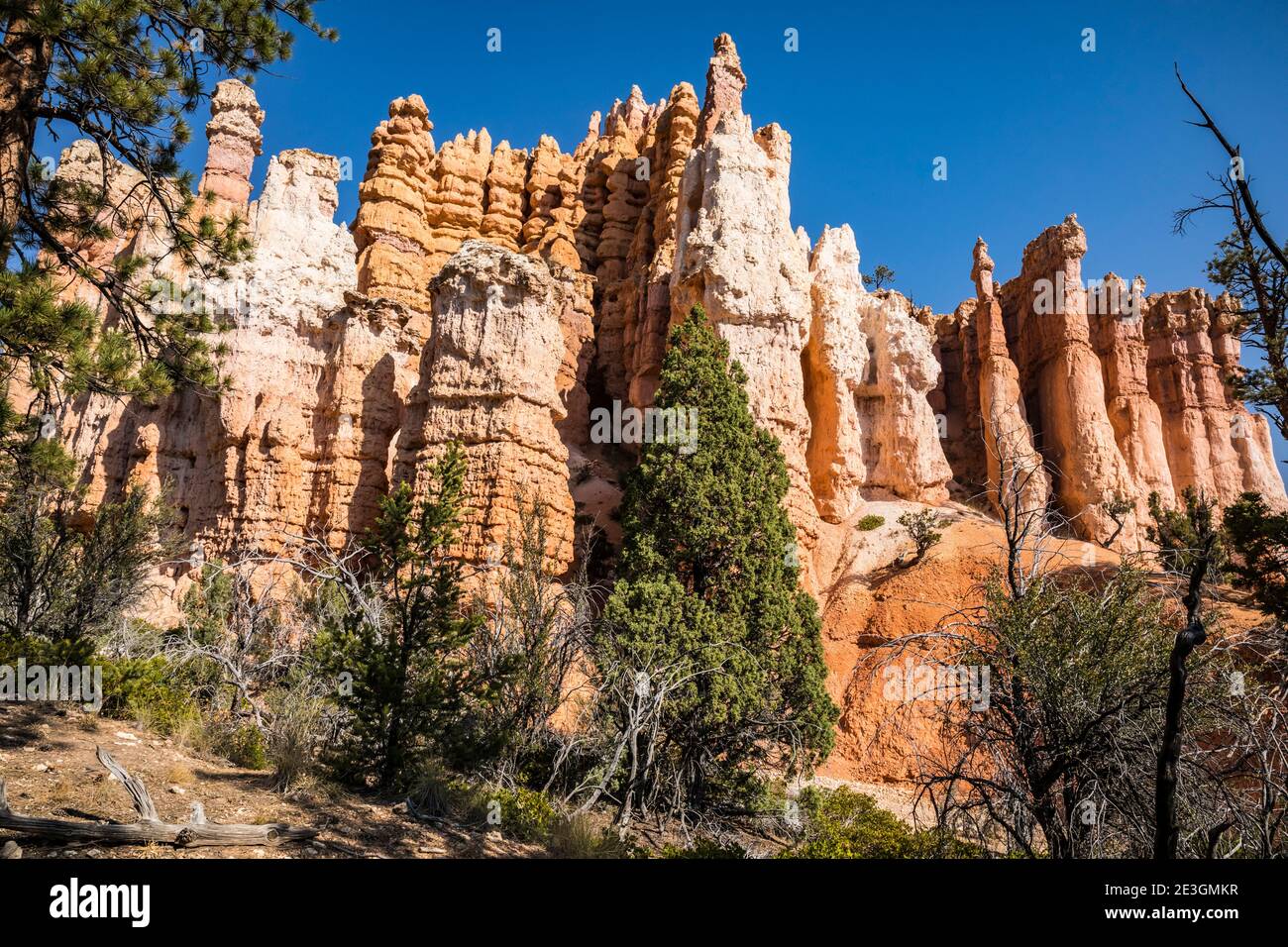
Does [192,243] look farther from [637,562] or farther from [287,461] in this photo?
[287,461]

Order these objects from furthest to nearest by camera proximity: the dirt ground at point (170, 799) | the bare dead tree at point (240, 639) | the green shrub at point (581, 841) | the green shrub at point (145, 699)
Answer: the bare dead tree at point (240, 639)
the green shrub at point (145, 699)
the green shrub at point (581, 841)
the dirt ground at point (170, 799)

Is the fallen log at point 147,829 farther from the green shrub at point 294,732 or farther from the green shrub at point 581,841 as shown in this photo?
the green shrub at point 581,841

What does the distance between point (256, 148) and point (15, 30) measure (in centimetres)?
2589

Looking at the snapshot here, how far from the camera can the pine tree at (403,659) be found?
9383 mm

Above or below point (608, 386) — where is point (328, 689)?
below

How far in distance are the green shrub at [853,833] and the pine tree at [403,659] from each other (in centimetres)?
523

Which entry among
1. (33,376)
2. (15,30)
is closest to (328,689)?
(33,376)

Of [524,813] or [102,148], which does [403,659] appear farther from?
[102,148]

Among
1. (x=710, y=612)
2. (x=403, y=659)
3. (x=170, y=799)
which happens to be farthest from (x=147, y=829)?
(x=710, y=612)

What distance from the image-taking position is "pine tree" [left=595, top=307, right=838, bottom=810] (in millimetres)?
12500

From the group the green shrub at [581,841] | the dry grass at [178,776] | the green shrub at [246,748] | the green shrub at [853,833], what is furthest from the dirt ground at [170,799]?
the green shrub at [853,833]
